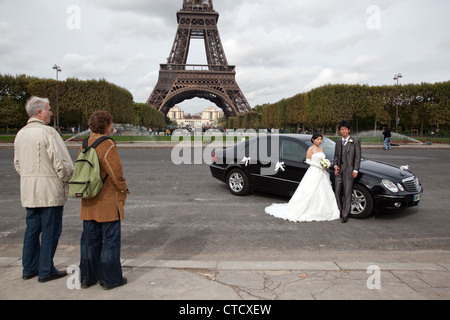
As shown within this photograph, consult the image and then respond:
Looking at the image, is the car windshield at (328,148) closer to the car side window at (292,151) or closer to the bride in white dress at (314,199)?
the car side window at (292,151)

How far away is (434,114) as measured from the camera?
115 feet

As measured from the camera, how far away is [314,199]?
549cm

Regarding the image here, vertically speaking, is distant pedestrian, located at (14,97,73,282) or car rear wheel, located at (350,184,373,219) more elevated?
distant pedestrian, located at (14,97,73,282)

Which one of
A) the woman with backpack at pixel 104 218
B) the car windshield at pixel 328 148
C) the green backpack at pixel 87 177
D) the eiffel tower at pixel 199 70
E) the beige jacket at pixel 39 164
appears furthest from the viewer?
the eiffel tower at pixel 199 70

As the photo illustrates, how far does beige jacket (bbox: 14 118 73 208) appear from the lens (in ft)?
9.95

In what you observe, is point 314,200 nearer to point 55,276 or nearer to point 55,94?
point 55,276

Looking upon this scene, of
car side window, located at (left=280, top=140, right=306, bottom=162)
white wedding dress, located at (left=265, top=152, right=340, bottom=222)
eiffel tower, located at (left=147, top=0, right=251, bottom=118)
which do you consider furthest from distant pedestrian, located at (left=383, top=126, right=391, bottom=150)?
eiffel tower, located at (left=147, top=0, right=251, bottom=118)

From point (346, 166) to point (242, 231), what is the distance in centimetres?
197

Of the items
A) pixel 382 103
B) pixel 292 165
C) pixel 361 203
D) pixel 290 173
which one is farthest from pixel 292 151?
pixel 382 103

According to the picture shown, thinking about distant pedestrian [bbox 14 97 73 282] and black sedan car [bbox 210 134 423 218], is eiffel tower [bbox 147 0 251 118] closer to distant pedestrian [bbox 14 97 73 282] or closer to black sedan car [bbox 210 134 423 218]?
black sedan car [bbox 210 134 423 218]

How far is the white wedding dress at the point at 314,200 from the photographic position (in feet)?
17.9

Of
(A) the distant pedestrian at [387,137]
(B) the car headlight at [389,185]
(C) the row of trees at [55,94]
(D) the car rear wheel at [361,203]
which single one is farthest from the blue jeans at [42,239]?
(C) the row of trees at [55,94]

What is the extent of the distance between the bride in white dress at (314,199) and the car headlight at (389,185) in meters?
0.80
